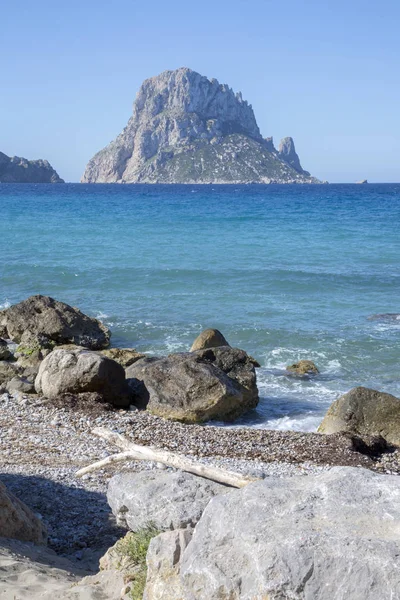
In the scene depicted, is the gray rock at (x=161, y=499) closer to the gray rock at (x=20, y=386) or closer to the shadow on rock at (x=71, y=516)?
the shadow on rock at (x=71, y=516)

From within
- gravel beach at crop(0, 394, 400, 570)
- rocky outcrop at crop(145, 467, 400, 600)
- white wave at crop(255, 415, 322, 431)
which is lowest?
white wave at crop(255, 415, 322, 431)

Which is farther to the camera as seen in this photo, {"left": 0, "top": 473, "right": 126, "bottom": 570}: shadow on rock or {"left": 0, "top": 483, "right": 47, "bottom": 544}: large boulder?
{"left": 0, "top": 473, "right": 126, "bottom": 570}: shadow on rock

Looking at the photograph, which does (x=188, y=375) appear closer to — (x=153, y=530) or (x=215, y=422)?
(x=215, y=422)

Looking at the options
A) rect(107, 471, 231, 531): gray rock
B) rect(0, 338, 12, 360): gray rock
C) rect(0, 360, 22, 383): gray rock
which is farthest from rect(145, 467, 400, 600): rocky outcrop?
rect(0, 338, 12, 360): gray rock

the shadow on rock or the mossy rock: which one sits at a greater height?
the mossy rock

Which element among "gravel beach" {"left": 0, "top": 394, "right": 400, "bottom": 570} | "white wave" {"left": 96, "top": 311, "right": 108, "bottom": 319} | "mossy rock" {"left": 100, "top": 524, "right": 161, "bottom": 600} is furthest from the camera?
"white wave" {"left": 96, "top": 311, "right": 108, "bottom": 319}

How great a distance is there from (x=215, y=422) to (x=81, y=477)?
16.6 feet

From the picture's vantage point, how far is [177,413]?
14414 mm

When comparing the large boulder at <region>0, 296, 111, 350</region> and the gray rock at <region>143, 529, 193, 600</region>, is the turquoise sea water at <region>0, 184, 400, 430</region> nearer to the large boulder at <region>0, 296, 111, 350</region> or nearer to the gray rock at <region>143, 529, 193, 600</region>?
the large boulder at <region>0, 296, 111, 350</region>

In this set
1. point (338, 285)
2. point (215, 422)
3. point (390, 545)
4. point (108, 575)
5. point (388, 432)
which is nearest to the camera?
point (390, 545)

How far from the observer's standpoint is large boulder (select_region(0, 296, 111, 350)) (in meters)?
20.9

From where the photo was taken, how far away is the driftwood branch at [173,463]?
7.68 m

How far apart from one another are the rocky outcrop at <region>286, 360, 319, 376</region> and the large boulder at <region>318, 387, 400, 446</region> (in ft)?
13.7

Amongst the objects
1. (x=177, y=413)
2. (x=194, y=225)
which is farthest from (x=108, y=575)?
(x=194, y=225)
